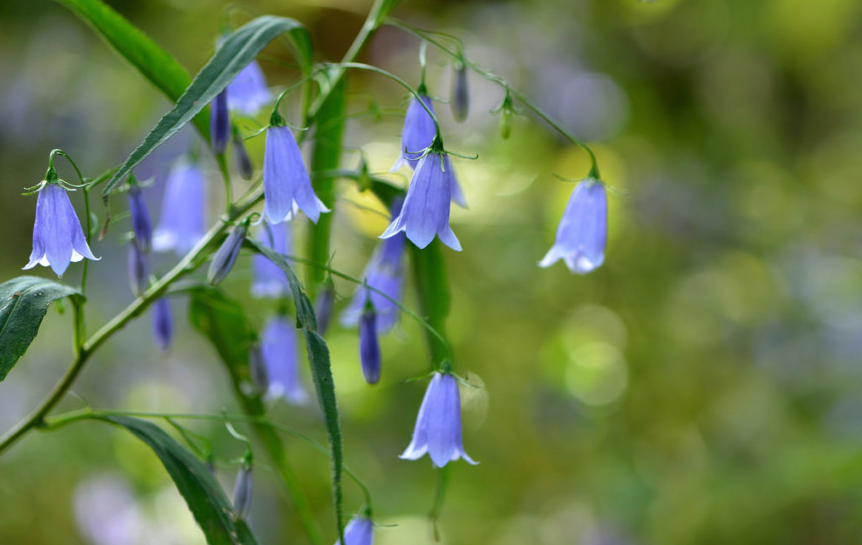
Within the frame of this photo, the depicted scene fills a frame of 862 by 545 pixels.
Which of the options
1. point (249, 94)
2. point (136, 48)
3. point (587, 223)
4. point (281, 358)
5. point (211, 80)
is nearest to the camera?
point (211, 80)

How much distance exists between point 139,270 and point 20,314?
0.22 meters

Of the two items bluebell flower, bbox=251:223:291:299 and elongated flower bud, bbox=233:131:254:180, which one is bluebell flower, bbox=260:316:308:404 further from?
elongated flower bud, bbox=233:131:254:180

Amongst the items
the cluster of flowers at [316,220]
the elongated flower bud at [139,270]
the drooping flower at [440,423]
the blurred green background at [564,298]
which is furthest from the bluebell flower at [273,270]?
the blurred green background at [564,298]

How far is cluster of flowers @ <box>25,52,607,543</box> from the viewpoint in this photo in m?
0.87

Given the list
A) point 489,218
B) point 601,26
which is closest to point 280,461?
point 489,218

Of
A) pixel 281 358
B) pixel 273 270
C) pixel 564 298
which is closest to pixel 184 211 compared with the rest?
pixel 273 270

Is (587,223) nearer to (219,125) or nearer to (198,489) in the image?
(219,125)

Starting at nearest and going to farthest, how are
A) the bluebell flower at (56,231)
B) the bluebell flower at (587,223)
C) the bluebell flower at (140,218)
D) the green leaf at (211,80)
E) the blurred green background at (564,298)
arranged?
the green leaf at (211,80) < the bluebell flower at (56,231) < the bluebell flower at (140,218) < the bluebell flower at (587,223) < the blurred green background at (564,298)

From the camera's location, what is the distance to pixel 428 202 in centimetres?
91

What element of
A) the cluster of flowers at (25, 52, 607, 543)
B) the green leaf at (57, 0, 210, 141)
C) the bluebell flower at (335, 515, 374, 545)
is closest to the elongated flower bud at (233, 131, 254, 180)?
the cluster of flowers at (25, 52, 607, 543)

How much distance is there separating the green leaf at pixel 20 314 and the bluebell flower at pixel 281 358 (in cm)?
58

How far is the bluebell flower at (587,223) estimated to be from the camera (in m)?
1.13

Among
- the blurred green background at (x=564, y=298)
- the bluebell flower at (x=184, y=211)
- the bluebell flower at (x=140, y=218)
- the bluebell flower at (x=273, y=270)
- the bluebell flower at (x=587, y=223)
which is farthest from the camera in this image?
the blurred green background at (x=564, y=298)

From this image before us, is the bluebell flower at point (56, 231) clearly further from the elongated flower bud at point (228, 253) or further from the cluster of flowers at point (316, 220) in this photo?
the elongated flower bud at point (228, 253)
